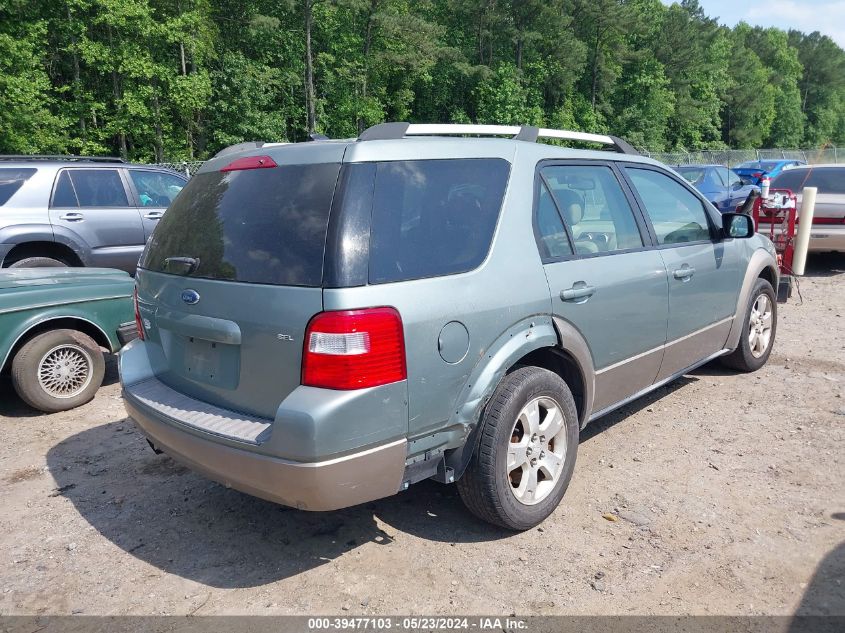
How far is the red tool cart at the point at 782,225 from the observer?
814cm

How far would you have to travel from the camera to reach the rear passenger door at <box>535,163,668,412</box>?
3391 mm

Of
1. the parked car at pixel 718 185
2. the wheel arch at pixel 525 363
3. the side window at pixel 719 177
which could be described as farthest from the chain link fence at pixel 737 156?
the wheel arch at pixel 525 363

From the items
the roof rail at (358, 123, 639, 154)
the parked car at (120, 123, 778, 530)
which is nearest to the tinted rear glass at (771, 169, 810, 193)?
the roof rail at (358, 123, 639, 154)

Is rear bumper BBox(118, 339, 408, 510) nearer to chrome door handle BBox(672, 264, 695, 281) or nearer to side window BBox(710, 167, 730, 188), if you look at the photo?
chrome door handle BBox(672, 264, 695, 281)

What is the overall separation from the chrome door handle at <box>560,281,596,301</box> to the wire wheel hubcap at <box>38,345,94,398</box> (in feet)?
12.6

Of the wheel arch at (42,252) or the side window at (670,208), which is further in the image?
the wheel arch at (42,252)

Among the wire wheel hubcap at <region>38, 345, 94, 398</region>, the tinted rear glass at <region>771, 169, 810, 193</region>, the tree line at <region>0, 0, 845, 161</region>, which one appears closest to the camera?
the wire wheel hubcap at <region>38, 345, 94, 398</region>

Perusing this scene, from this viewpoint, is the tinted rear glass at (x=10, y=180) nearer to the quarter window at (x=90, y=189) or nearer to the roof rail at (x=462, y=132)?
the quarter window at (x=90, y=189)

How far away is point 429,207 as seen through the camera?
2852 millimetres

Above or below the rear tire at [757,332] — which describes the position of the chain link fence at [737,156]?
above

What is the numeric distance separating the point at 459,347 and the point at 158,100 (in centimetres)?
2932

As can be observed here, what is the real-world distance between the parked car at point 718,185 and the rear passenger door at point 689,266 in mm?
10235

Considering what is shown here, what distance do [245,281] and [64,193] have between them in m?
6.23

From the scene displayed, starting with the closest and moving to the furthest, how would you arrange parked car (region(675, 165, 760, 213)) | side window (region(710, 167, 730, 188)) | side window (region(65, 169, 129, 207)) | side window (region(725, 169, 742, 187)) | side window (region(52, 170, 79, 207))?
side window (region(52, 170, 79, 207)) < side window (region(65, 169, 129, 207)) < parked car (region(675, 165, 760, 213)) < side window (region(710, 167, 730, 188)) < side window (region(725, 169, 742, 187))
